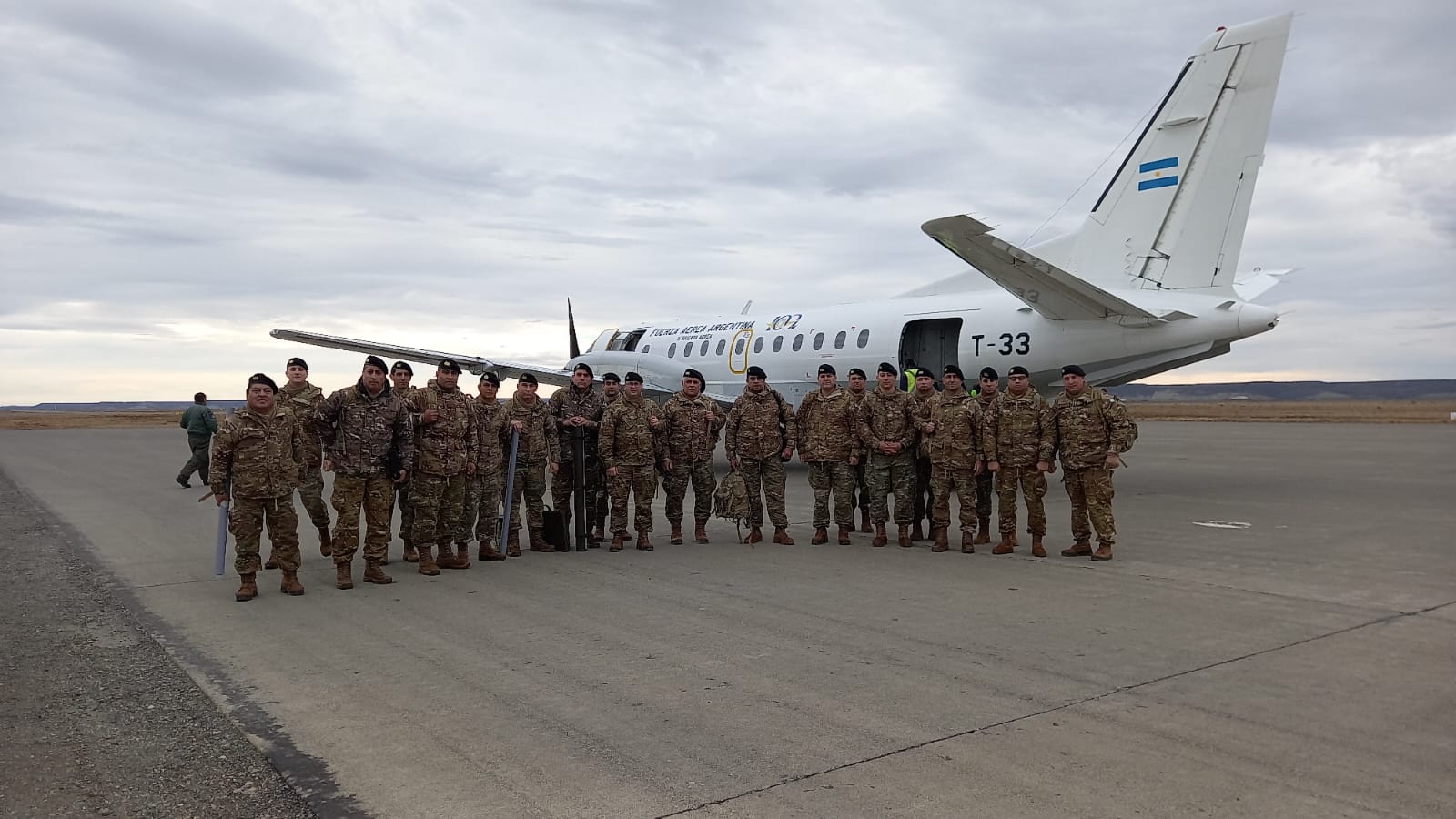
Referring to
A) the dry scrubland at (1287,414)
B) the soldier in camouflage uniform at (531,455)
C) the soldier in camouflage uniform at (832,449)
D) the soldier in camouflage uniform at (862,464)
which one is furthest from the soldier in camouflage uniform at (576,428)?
the dry scrubland at (1287,414)

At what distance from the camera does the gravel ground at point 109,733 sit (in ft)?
11.4

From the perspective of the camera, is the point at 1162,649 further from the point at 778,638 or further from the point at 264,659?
the point at 264,659

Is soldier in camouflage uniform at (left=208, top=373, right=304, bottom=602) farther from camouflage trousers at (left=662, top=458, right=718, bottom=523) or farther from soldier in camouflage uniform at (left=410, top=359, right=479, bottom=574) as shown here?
camouflage trousers at (left=662, top=458, right=718, bottom=523)

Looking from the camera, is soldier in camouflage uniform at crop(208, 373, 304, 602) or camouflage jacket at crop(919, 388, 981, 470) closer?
soldier in camouflage uniform at crop(208, 373, 304, 602)

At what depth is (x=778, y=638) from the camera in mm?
5781

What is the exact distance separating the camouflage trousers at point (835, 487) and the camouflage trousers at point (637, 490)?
167cm

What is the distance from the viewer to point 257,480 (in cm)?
729

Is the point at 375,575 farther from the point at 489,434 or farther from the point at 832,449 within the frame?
the point at 832,449

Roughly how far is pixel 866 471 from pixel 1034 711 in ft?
18.2

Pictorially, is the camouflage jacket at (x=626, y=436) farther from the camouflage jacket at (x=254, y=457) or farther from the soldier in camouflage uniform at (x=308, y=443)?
the camouflage jacket at (x=254, y=457)

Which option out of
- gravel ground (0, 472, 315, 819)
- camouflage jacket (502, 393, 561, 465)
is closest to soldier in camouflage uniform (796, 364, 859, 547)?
camouflage jacket (502, 393, 561, 465)

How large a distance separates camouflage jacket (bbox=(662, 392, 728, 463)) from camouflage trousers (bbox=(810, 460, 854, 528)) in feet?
3.70

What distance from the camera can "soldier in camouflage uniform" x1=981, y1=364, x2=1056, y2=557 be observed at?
8.88 meters

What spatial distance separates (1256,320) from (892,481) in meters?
6.21
